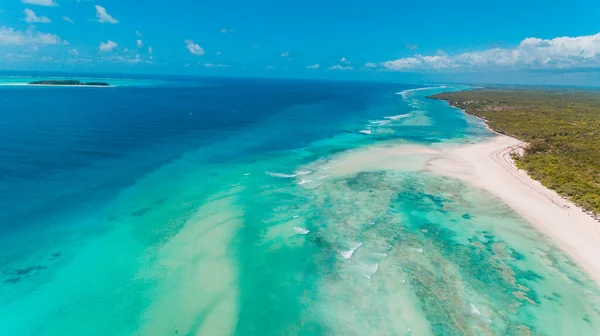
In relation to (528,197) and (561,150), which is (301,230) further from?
(561,150)

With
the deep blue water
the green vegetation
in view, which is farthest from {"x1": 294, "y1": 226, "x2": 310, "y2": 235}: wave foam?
the green vegetation

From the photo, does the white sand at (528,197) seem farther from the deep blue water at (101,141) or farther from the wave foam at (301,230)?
the deep blue water at (101,141)

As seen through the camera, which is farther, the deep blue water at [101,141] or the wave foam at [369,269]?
the deep blue water at [101,141]

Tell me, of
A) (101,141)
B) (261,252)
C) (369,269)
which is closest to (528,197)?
(369,269)

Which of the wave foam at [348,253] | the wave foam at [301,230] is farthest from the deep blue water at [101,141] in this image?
the wave foam at [348,253]

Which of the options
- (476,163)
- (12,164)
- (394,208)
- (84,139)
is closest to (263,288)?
(394,208)

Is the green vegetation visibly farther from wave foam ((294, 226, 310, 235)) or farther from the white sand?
wave foam ((294, 226, 310, 235))
